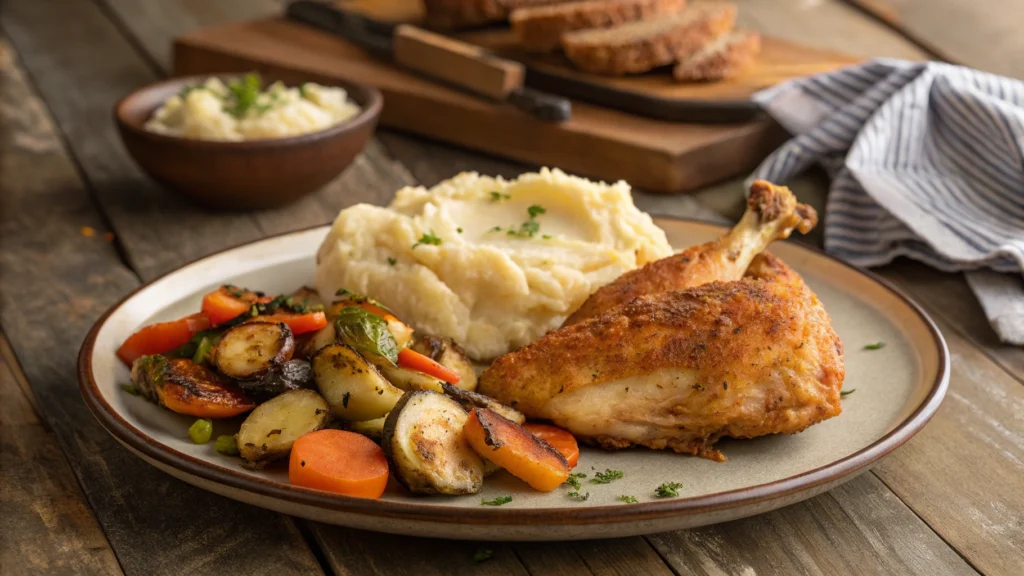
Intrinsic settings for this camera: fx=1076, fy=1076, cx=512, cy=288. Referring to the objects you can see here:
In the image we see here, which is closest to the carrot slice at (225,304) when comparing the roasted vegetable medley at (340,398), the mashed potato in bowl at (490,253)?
the roasted vegetable medley at (340,398)

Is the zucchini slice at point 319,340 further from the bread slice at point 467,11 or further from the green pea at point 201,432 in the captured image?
the bread slice at point 467,11

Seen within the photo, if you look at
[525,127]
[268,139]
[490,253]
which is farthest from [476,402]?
[525,127]

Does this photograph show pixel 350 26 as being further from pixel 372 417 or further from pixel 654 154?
pixel 372 417

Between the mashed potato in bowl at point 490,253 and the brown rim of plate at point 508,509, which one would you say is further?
the mashed potato in bowl at point 490,253

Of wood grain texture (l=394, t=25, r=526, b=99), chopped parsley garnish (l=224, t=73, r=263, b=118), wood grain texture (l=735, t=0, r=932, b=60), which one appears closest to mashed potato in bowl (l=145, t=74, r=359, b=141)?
chopped parsley garnish (l=224, t=73, r=263, b=118)

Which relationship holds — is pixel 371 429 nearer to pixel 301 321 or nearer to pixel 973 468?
pixel 301 321

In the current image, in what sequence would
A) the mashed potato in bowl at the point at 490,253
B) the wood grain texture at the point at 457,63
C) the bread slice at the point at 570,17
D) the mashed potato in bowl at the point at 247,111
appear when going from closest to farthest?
the mashed potato in bowl at the point at 490,253 < the mashed potato in bowl at the point at 247,111 < the wood grain texture at the point at 457,63 < the bread slice at the point at 570,17

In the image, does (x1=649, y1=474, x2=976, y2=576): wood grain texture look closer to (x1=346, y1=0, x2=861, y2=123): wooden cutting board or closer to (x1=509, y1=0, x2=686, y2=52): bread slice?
(x1=346, y1=0, x2=861, y2=123): wooden cutting board

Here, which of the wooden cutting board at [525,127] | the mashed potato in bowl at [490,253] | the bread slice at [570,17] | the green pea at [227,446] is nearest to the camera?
the green pea at [227,446]
